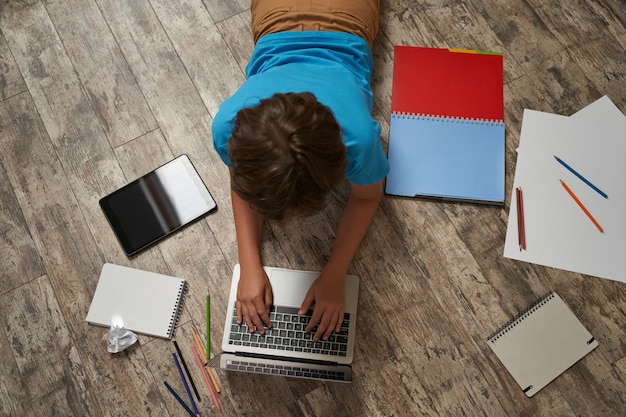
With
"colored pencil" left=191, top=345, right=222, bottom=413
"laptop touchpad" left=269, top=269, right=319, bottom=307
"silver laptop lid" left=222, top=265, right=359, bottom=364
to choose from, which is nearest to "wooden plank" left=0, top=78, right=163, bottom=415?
"colored pencil" left=191, top=345, right=222, bottom=413

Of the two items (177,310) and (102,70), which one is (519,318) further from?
(102,70)

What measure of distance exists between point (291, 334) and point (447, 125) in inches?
23.3

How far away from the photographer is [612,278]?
1.19 metres

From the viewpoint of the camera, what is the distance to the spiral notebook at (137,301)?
1.18 m

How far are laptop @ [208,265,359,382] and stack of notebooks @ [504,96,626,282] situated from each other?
1.40ft

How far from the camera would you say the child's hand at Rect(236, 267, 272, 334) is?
1112 mm

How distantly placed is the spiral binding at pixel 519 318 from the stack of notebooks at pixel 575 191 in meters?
0.08

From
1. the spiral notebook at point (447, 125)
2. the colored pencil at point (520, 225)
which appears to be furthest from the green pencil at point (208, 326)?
the colored pencil at point (520, 225)

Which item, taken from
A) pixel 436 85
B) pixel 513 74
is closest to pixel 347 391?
pixel 436 85

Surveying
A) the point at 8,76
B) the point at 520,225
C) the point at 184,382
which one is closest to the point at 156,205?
the point at 184,382

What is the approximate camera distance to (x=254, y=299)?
3.64 feet

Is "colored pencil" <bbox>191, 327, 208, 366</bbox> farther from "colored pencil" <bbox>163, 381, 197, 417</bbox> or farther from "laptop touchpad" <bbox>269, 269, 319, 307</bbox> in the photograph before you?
"laptop touchpad" <bbox>269, 269, 319, 307</bbox>

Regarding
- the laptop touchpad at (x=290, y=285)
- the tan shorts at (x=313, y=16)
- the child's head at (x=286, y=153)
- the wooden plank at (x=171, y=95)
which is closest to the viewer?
the child's head at (x=286, y=153)

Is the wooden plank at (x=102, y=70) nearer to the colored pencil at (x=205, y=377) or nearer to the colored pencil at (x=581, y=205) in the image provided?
the colored pencil at (x=205, y=377)
